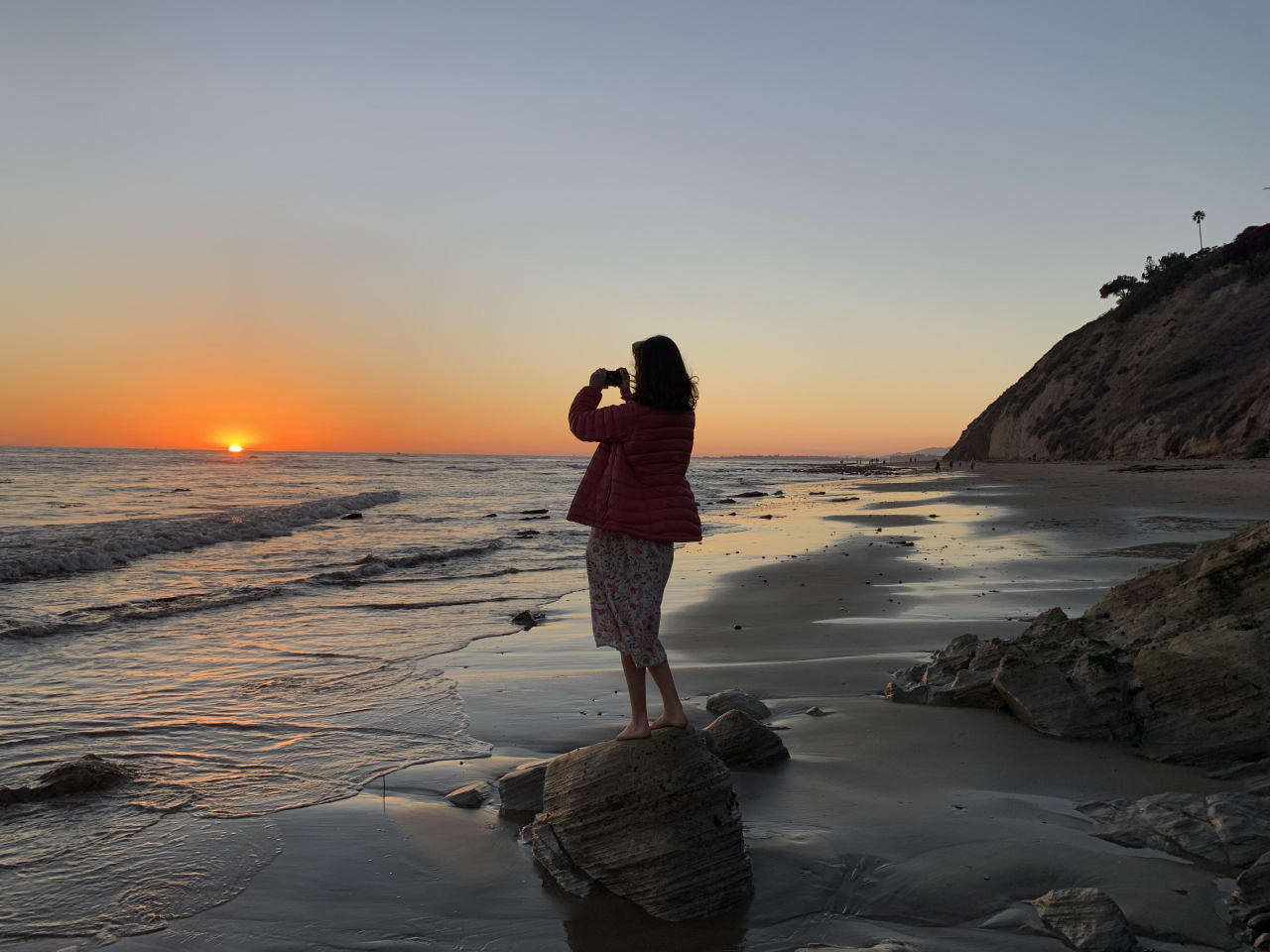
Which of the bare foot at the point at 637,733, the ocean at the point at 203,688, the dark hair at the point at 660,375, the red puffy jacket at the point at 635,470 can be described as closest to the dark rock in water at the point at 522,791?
the bare foot at the point at 637,733

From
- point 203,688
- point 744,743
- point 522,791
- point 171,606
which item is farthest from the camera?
point 171,606

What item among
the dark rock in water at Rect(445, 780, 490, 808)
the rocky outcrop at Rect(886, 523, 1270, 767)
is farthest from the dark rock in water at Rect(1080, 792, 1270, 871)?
the dark rock in water at Rect(445, 780, 490, 808)

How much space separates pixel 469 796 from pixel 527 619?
5798mm

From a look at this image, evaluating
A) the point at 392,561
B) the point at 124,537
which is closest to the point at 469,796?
the point at 392,561

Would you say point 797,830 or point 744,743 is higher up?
point 744,743

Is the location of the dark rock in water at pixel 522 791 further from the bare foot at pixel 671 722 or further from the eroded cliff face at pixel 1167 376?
the eroded cliff face at pixel 1167 376

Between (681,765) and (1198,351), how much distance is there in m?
55.2

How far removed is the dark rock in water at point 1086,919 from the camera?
10.2 feet

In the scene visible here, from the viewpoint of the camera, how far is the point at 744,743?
5.15m

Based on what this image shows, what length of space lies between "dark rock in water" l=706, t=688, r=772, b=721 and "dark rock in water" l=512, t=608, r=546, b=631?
444cm

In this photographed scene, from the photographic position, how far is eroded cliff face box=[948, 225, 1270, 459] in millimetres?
41719

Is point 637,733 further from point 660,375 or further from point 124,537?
point 124,537

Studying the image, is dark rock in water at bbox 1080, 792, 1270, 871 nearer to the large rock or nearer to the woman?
the large rock

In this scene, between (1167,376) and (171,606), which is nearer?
(171,606)
